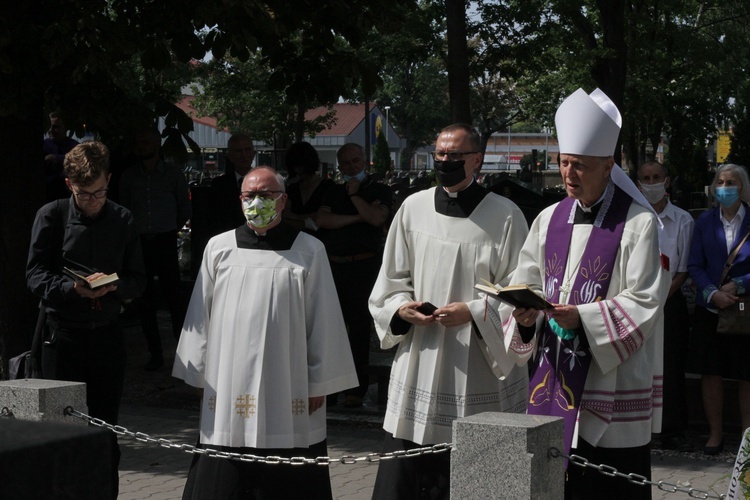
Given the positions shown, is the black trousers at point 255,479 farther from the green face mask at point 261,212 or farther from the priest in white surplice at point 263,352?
the green face mask at point 261,212

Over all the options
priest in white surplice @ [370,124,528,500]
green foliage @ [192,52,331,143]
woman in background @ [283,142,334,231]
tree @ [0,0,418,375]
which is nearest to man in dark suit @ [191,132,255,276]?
woman in background @ [283,142,334,231]

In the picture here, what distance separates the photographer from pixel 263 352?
17.9 feet

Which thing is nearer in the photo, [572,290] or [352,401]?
[572,290]

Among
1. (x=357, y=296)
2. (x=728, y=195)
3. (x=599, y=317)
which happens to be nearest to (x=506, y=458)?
(x=599, y=317)

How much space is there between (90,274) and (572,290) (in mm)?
2538

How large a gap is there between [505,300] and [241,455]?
136cm

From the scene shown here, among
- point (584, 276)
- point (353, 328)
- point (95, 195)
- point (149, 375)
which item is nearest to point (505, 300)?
point (584, 276)

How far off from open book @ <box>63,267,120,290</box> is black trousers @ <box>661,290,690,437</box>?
393 cm

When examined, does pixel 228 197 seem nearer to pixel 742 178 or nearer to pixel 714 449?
pixel 742 178

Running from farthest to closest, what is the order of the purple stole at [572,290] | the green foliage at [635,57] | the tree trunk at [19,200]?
the green foliage at [635,57], the tree trunk at [19,200], the purple stole at [572,290]

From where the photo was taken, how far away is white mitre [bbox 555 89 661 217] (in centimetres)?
505

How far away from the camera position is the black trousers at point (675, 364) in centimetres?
795

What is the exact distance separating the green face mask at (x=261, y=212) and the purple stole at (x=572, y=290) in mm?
1311

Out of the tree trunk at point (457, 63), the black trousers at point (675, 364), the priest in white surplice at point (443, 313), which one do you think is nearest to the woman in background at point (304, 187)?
the black trousers at point (675, 364)
